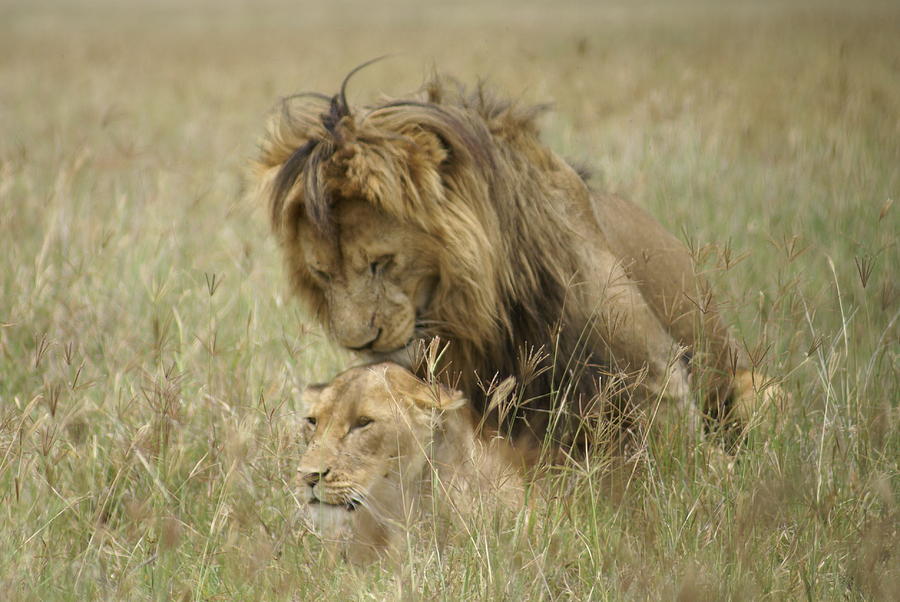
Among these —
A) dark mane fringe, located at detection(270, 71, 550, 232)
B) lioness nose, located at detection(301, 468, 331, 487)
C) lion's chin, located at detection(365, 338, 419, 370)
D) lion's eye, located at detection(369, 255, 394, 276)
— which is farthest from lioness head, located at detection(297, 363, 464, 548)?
dark mane fringe, located at detection(270, 71, 550, 232)

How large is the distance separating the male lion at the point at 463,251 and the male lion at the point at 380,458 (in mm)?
191

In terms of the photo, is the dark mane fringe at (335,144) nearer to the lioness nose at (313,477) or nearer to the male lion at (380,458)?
the male lion at (380,458)

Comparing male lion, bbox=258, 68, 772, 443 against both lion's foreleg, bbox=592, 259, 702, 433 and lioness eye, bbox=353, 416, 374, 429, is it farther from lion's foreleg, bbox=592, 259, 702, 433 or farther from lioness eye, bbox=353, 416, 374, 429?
lioness eye, bbox=353, 416, 374, 429

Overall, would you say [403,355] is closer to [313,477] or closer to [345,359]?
[313,477]

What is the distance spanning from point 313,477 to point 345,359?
4.90 feet

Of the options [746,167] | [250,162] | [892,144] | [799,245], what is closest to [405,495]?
[250,162]

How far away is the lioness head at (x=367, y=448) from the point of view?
3096 millimetres

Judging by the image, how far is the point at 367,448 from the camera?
126 inches

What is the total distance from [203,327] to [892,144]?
440cm

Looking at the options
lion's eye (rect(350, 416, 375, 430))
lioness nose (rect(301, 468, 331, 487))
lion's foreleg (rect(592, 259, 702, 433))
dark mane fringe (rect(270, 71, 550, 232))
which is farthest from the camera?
lion's foreleg (rect(592, 259, 702, 433))

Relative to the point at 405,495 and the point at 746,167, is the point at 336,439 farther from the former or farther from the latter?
the point at 746,167

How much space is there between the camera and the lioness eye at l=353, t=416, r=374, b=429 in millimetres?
3238

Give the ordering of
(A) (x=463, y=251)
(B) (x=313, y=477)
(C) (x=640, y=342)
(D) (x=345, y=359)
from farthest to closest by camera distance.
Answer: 1. (D) (x=345, y=359)
2. (C) (x=640, y=342)
3. (A) (x=463, y=251)
4. (B) (x=313, y=477)

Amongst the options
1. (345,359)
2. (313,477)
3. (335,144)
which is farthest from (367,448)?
(345,359)
